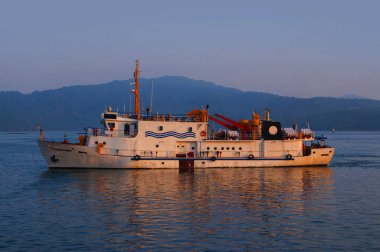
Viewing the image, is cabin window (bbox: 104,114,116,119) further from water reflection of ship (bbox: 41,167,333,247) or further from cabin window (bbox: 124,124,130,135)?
water reflection of ship (bbox: 41,167,333,247)

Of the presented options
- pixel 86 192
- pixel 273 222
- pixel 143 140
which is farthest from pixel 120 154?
pixel 273 222

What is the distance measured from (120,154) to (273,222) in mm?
25728

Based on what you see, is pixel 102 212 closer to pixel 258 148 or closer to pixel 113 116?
pixel 113 116

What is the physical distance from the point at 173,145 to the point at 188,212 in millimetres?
21795

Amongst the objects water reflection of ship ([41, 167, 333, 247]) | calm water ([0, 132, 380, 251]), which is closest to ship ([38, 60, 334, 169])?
water reflection of ship ([41, 167, 333, 247])

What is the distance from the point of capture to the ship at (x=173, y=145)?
4962 cm

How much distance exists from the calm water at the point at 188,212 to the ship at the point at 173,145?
2.25m

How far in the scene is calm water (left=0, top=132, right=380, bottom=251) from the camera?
23.0 meters

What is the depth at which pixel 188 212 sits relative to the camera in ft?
96.8

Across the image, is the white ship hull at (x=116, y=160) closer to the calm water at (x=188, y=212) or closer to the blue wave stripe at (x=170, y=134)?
the calm water at (x=188, y=212)

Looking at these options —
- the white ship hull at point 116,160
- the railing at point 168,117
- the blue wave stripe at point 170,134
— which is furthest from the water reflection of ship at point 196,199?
the railing at point 168,117

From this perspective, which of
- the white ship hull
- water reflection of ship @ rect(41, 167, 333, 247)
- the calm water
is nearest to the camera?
the calm water

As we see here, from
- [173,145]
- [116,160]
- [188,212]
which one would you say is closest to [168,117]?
[173,145]

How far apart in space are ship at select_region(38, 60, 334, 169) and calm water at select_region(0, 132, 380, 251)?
2.25 meters
